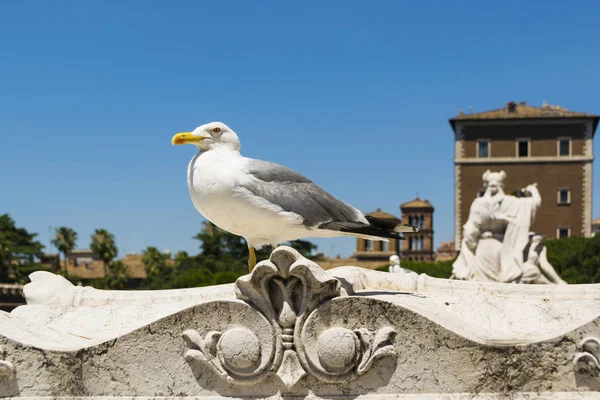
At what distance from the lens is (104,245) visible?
60844 mm

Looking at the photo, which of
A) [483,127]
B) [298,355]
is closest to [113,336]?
[298,355]

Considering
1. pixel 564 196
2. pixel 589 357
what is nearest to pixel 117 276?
pixel 564 196

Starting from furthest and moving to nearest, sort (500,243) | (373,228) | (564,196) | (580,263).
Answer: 1. (564,196)
2. (580,263)
3. (500,243)
4. (373,228)

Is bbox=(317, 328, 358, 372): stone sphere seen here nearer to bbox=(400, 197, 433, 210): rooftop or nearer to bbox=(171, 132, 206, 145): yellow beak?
bbox=(171, 132, 206, 145): yellow beak

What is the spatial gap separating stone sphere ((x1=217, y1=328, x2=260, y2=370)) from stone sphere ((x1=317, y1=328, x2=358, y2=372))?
1.02 feet

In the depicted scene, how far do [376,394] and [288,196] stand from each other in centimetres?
139

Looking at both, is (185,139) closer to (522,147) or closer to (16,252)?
(16,252)

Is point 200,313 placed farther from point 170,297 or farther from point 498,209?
point 498,209

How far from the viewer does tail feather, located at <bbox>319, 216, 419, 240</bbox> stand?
16.9ft

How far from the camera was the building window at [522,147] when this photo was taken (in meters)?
68.2

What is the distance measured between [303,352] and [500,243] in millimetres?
12377

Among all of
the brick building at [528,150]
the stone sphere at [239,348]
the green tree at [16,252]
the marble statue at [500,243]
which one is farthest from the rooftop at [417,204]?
the stone sphere at [239,348]

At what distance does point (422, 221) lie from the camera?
92.4 m

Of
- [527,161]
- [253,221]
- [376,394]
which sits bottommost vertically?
[376,394]
